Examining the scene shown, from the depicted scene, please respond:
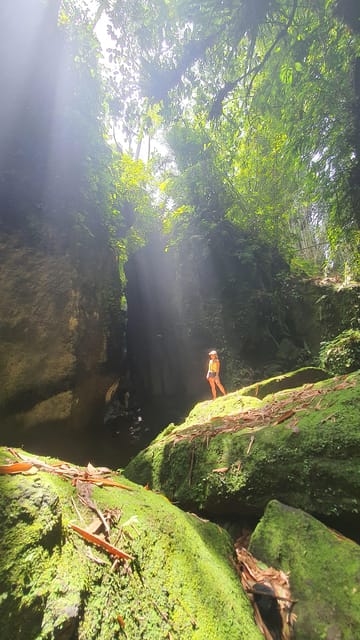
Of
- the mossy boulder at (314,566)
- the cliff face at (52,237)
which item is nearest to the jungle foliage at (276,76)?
the cliff face at (52,237)

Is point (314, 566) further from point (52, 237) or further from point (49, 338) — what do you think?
point (52, 237)

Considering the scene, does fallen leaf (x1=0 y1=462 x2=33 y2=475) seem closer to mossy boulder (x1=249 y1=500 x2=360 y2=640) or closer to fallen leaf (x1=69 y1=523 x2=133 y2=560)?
fallen leaf (x1=69 y1=523 x2=133 y2=560)

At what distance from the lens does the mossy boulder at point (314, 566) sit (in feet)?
4.68

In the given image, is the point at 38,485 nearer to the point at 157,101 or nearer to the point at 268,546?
the point at 268,546

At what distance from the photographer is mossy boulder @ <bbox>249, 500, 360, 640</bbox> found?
56.2 inches

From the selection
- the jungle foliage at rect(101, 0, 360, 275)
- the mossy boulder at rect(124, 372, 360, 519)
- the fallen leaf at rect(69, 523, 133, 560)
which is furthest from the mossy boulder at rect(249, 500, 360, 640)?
the jungle foliage at rect(101, 0, 360, 275)

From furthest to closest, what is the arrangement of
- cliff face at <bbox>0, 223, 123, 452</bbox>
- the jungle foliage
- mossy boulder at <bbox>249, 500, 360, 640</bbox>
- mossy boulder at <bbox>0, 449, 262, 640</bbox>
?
cliff face at <bbox>0, 223, 123, 452</bbox> < the jungle foliage < mossy boulder at <bbox>249, 500, 360, 640</bbox> < mossy boulder at <bbox>0, 449, 262, 640</bbox>

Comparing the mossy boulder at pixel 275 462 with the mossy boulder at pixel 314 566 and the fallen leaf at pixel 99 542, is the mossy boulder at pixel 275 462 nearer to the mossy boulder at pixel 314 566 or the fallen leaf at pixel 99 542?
the mossy boulder at pixel 314 566

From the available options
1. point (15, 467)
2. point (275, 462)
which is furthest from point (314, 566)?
point (15, 467)

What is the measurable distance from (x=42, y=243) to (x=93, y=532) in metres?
7.83

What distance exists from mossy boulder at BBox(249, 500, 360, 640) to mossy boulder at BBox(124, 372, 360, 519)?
0.25m

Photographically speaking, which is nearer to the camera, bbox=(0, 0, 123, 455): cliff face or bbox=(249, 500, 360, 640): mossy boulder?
bbox=(249, 500, 360, 640): mossy boulder

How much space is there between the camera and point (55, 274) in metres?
7.75

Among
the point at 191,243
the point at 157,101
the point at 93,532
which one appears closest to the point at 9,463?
the point at 93,532
